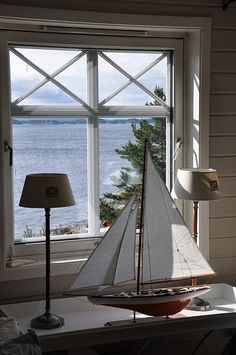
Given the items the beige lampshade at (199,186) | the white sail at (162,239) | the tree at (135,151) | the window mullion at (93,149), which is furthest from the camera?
the tree at (135,151)

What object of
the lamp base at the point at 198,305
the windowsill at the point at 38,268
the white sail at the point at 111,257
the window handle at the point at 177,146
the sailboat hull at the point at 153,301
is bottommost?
the lamp base at the point at 198,305

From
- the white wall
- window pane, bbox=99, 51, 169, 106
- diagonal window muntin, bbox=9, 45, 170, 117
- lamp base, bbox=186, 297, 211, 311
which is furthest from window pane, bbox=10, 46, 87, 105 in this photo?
lamp base, bbox=186, 297, 211, 311

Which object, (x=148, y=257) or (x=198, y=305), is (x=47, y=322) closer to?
(x=148, y=257)

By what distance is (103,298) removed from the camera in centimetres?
224

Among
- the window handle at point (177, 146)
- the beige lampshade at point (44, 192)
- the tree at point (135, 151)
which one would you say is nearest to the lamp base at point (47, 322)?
the beige lampshade at point (44, 192)

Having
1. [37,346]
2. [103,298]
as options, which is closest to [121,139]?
[103,298]

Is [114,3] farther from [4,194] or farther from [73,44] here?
[4,194]

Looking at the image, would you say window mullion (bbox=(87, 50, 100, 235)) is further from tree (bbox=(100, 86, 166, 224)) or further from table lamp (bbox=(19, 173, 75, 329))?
table lamp (bbox=(19, 173, 75, 329))

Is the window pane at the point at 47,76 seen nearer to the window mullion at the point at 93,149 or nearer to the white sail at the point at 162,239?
the window mullion at the point at 93,149

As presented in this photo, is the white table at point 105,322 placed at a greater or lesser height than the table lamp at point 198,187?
lesser

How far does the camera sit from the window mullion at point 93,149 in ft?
8.97

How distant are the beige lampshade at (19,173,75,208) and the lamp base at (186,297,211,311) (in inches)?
29.2

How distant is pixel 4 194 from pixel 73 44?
30.4 inches

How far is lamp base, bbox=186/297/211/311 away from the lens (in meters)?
2.49
